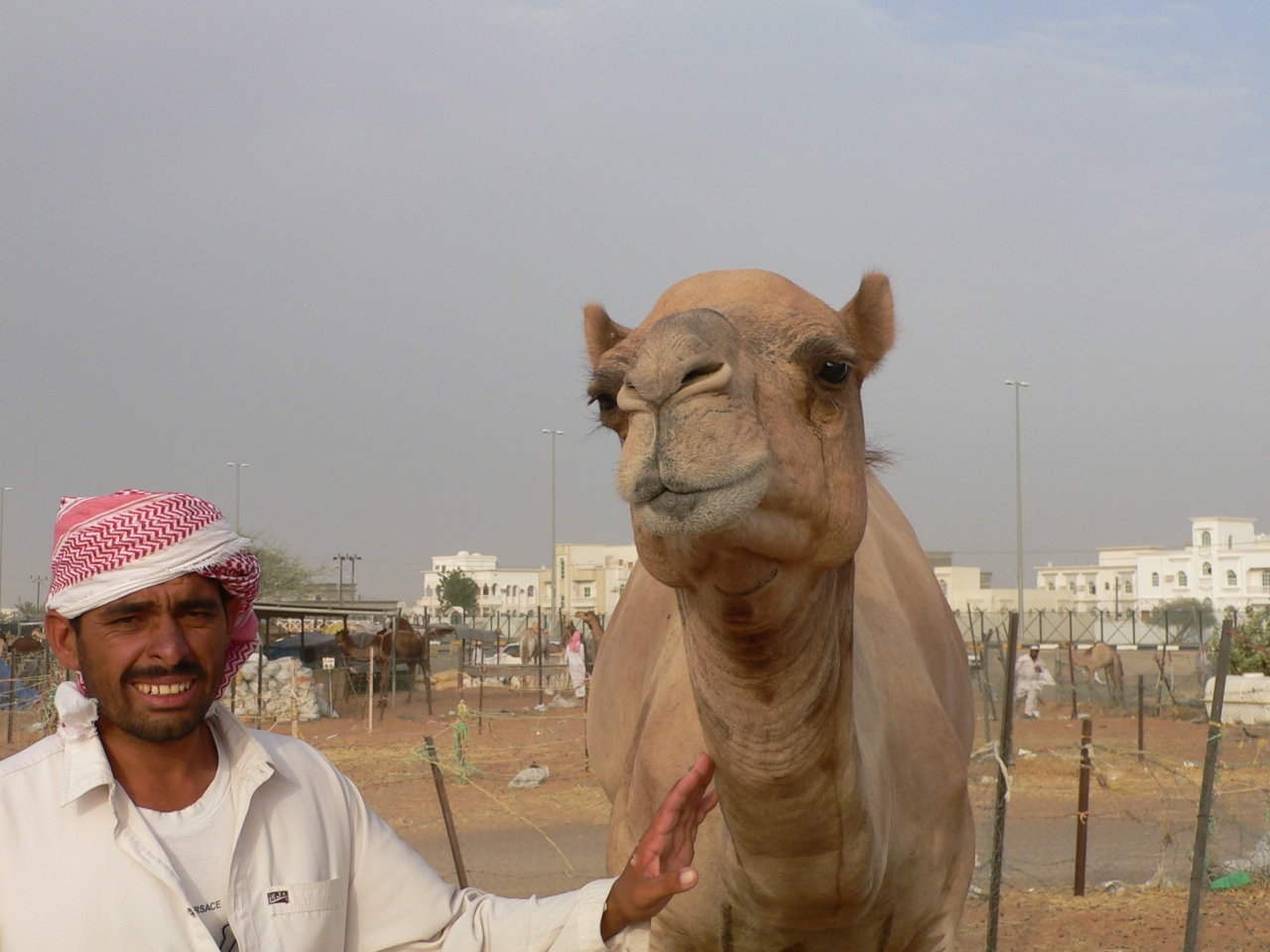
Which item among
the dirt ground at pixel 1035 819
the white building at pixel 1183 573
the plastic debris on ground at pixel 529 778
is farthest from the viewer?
the white building at pixel 1183 573

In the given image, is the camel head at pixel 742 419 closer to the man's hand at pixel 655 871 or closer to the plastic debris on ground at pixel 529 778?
the man's hand at pixel 655 871

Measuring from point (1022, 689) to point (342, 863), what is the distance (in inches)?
820

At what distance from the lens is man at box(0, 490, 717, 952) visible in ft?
6.82

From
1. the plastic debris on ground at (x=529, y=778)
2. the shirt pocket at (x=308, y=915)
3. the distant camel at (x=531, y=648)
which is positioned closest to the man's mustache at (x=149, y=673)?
the shirt pocket at (x=308, y=915)

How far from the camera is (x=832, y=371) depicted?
272cm

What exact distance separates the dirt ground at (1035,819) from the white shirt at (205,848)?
4.26 metres

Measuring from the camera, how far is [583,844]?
10711 millimetres

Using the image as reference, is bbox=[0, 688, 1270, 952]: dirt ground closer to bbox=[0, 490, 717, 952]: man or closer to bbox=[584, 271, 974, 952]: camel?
bbox=[584, 271, 974, 952]: camel

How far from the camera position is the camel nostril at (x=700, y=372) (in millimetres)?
2229

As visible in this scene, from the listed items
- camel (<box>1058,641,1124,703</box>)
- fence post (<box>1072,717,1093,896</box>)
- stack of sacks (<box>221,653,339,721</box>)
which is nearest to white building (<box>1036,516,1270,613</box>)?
camel (<box>1058,641,1124,703</box>)

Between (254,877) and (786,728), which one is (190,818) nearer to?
(254,877)

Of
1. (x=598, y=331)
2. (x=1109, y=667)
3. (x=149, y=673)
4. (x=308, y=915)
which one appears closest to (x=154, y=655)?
(x=149, y=673)

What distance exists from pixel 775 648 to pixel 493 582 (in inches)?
4940

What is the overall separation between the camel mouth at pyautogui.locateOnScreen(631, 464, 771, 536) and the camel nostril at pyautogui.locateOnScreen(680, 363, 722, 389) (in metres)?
0.19
